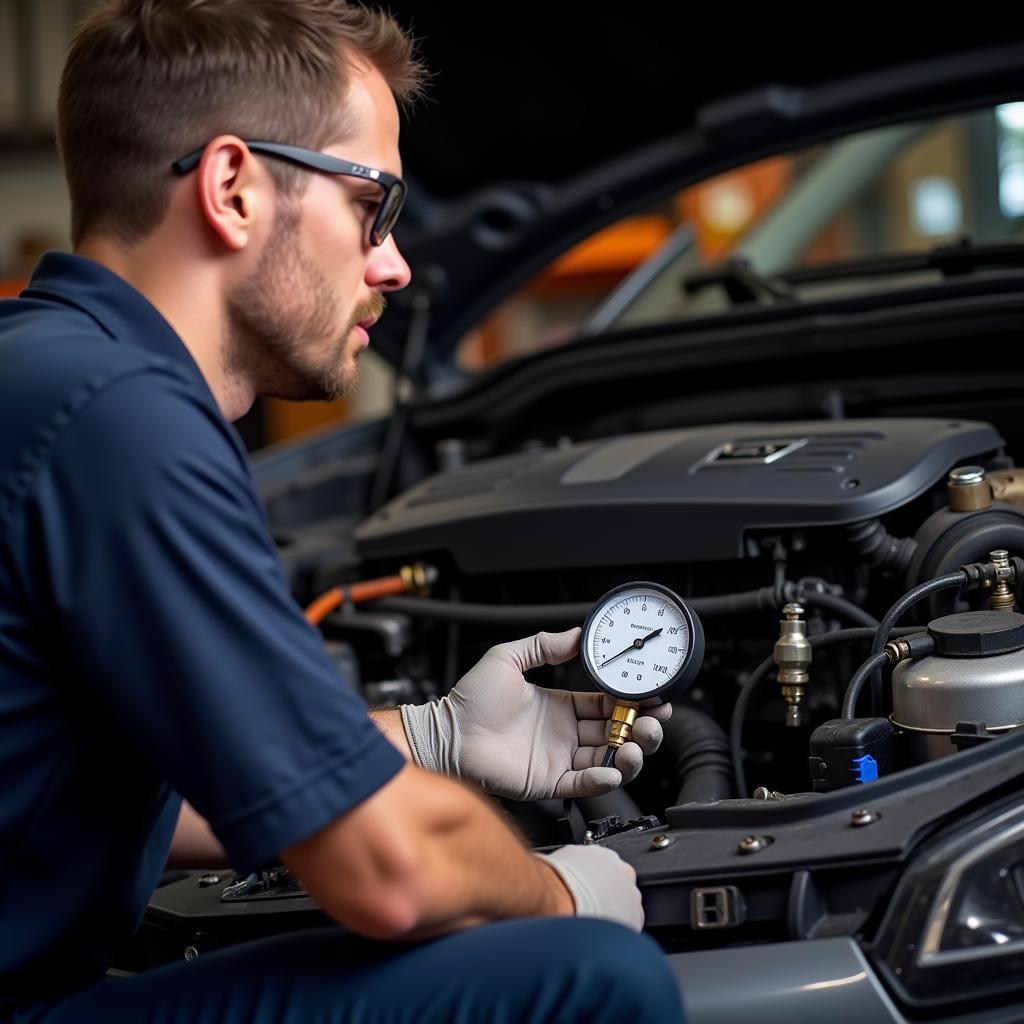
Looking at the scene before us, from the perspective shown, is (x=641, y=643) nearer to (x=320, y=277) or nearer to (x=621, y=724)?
(x=621, y=724)

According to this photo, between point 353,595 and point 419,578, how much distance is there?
0.44 ft

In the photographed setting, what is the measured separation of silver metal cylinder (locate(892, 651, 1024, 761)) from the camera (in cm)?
124

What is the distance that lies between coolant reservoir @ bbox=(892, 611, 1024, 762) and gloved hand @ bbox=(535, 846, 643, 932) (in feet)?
1.01

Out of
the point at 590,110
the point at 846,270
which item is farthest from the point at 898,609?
the point at 590,110

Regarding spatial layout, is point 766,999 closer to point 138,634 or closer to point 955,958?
point 955,958

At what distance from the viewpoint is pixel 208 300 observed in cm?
115

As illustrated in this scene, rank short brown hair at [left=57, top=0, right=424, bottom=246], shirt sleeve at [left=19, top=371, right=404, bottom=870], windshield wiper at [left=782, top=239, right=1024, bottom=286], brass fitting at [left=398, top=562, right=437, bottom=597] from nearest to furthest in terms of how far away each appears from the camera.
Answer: shirt sleeve at [left=19, top=371, right=404, bottom=870]
short brown hair at [left=57, top=0, right=424, bottom=246]
brass fitting at [left=398, top=562, right=437, bottom=597]
windshield wiper at [left=782, top=239, right=1024, bottom=286]

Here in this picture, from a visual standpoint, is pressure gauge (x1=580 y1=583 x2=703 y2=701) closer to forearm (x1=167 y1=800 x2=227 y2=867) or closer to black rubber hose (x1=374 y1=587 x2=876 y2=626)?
black rubber hose (x1=374 y1=587 x2=876 y2=626)

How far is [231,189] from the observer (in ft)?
3.70

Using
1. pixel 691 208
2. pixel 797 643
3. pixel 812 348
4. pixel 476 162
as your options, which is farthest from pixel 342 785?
pixel 691 208

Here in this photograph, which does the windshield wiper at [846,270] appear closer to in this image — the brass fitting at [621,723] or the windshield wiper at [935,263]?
the windshield wiper at [935,263]

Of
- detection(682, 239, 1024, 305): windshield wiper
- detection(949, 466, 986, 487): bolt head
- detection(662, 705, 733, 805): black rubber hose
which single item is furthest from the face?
detection(682, 239, 1024, 305): windshield wiper

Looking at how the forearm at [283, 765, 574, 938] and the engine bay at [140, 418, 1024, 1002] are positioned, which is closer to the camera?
the forearm at [283, 765, 574, 938]

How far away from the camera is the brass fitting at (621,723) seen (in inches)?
53.1
